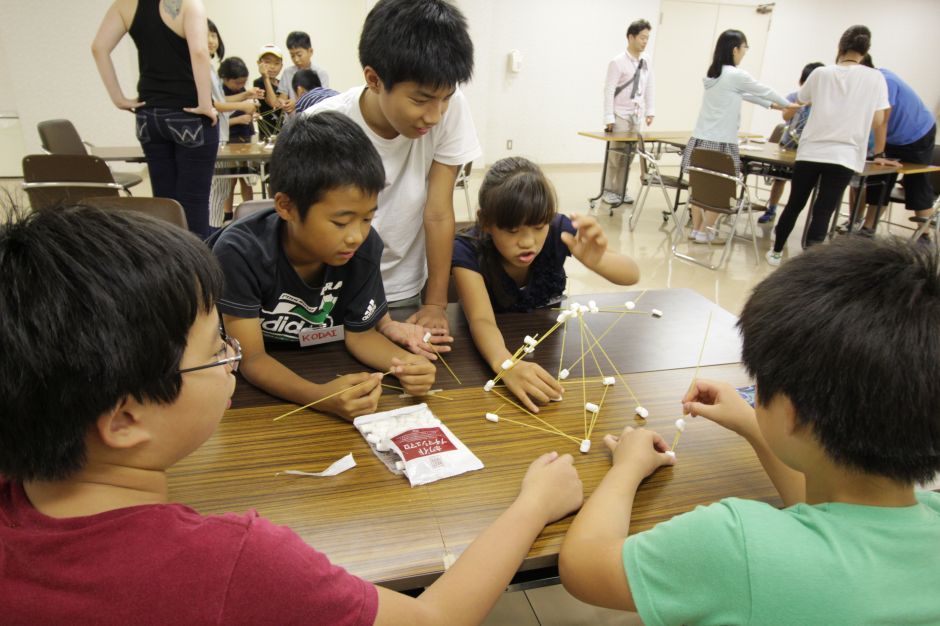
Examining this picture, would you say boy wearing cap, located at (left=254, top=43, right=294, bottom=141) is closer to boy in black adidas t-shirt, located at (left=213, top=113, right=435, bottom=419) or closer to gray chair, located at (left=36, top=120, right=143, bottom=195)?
gray chair, located at (left=36, top=120, right=143, bottom=195)

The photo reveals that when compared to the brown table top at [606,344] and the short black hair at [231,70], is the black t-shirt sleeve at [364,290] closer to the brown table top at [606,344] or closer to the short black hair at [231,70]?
the brown table top at [606,344]

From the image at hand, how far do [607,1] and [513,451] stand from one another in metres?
9.50

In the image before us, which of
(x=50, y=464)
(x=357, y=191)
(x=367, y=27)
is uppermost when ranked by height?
(x=367, y=27)

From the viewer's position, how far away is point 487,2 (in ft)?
24.9

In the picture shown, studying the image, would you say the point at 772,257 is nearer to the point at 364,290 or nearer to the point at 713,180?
the point at 713,180

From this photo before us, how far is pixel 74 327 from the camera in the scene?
61 cm

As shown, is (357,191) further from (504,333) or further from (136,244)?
(136,244)

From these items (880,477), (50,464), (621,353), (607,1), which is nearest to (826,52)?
(607,1)

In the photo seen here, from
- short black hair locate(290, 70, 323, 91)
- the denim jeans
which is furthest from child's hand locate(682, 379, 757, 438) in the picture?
short black hair locate(290, 70, 323, 91)

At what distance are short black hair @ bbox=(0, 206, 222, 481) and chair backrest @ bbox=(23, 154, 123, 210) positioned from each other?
307 centimetres

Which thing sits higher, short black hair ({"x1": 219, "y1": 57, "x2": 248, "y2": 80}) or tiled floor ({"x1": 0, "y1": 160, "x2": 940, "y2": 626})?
short black hair ({"x1": 219, "y1": 57, "x2": 248, "y2": 80})

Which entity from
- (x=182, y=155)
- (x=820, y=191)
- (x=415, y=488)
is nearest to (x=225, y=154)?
(x=182, y=155)

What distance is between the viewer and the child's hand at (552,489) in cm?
98

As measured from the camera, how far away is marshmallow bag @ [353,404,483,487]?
108 cm
